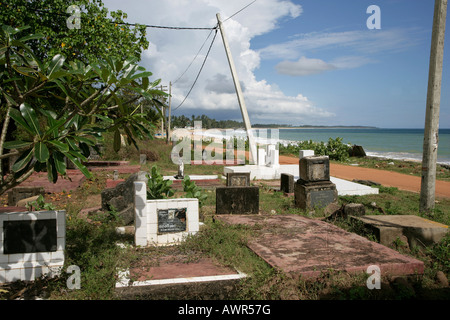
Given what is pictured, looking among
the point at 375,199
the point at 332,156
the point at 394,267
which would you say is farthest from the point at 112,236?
the point at 332,156

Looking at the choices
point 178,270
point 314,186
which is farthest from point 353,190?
point 178,270

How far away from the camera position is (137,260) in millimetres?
4695

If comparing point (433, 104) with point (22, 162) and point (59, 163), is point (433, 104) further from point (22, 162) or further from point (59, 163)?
point (22, 162)

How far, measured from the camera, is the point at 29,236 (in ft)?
13.8

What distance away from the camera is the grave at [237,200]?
299 inches

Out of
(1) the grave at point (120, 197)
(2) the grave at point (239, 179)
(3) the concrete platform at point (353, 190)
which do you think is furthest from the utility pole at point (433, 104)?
(1) the grave at point (120, 197)

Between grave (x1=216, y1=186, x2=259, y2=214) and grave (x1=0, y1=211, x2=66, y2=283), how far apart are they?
3.80 metres

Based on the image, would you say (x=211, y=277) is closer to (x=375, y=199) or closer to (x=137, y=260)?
(x=137, y=260)

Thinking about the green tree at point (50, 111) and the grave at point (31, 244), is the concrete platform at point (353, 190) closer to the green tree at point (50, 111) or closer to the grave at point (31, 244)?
the green tree at point (50, 111)

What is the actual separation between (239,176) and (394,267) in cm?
606

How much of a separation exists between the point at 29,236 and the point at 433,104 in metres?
8.31

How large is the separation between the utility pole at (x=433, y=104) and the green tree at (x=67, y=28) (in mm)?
8675

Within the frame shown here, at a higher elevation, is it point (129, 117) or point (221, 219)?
point (129, 117)

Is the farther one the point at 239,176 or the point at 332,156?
the point at 332,156
